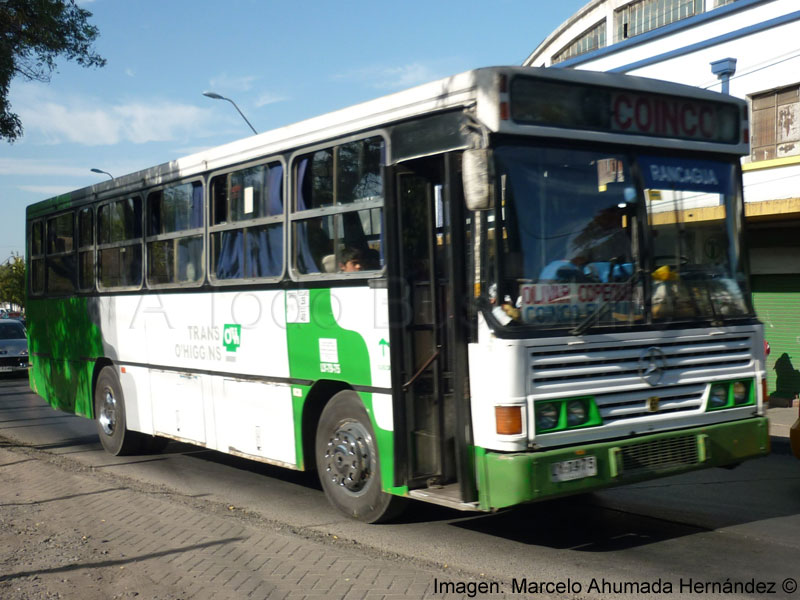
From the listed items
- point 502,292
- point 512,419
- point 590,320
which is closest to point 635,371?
point 590,320

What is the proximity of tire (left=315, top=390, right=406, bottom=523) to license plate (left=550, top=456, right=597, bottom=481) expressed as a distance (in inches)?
62.2

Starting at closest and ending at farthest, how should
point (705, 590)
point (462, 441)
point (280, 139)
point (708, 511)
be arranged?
point (705, 590) < point (462, 441) < point (708, 511) < point (280, 139)

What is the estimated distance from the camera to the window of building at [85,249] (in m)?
11.9

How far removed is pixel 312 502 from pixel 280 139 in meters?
3.23

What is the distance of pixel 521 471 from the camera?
18.9 ft

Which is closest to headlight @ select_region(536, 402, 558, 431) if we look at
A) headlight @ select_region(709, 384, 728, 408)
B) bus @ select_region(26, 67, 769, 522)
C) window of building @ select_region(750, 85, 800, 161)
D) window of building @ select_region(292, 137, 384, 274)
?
bus @ select_region(26, 67, 769, 522)

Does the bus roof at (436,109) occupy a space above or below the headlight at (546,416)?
above

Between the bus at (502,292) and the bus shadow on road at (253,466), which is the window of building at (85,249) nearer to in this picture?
the bus shadow on road at (253,466)

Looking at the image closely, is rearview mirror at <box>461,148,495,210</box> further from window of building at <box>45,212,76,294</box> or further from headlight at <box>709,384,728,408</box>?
window of building at <box>45,212,76,294</box>

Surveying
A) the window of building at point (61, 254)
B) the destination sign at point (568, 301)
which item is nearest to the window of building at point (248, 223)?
the destination sign at point (568, 301)

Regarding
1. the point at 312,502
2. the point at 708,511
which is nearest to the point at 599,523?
the point at 708,511

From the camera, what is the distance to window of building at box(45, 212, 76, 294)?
1255 centimetres

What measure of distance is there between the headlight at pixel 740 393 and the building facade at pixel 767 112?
8344mm

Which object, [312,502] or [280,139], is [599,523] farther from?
[280,139]
